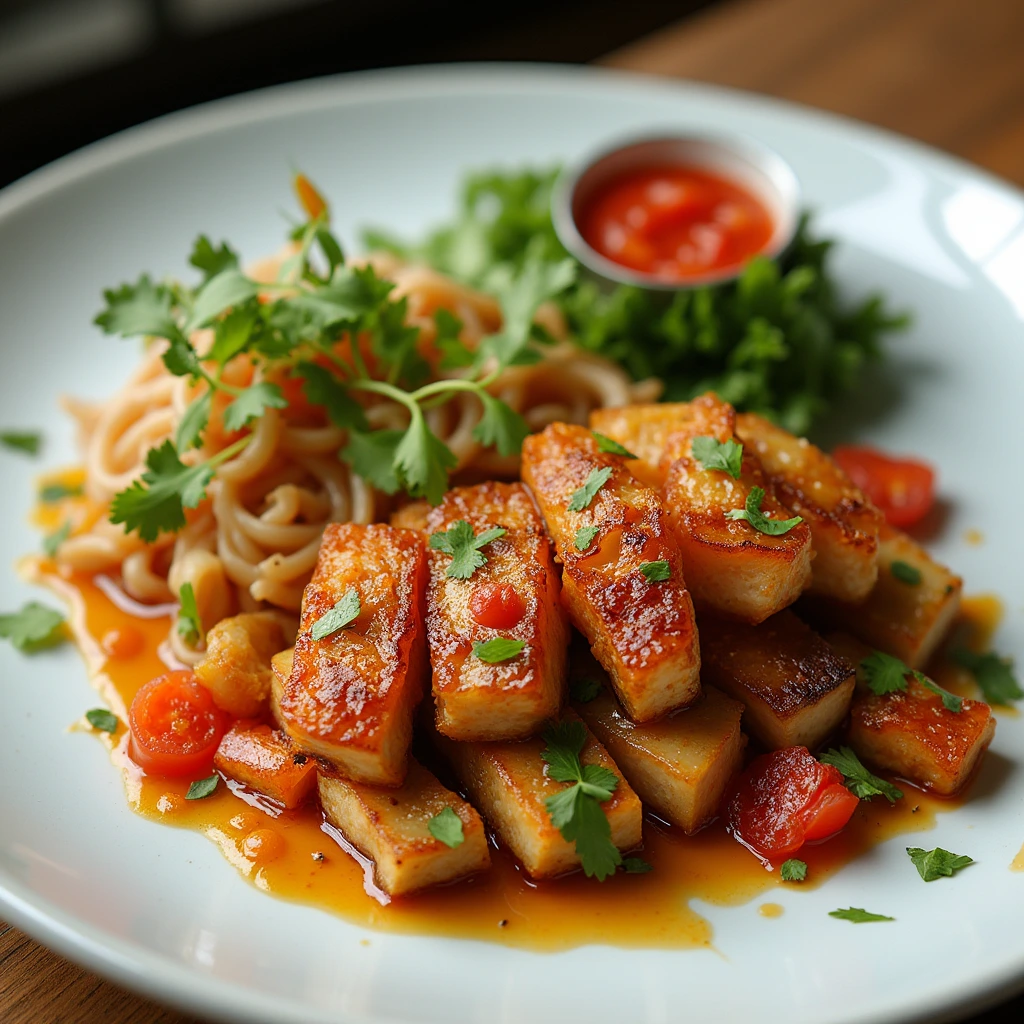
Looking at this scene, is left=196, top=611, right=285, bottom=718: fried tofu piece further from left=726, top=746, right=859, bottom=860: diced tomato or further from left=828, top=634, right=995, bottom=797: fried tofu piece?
left=828, top=634, right=995, bottom=797: fried tofu piece

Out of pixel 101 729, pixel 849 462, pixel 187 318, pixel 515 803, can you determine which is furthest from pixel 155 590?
pixel 849 462

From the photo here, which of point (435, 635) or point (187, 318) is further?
point (187, 318)

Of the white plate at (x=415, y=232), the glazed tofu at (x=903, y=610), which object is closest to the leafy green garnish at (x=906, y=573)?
the glazed tofu at (x=903, y=610)

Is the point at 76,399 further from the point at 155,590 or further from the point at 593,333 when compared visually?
the point at 593,333

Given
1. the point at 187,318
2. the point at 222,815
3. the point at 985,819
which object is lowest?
the point at 985,819

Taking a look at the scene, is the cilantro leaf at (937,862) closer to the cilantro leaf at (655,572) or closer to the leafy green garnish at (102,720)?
the cilantro leaf at (655,572)

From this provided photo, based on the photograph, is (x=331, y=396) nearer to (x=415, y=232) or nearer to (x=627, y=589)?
(x=627, y=589)

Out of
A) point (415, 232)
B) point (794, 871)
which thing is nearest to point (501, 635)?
point (794, 871)
